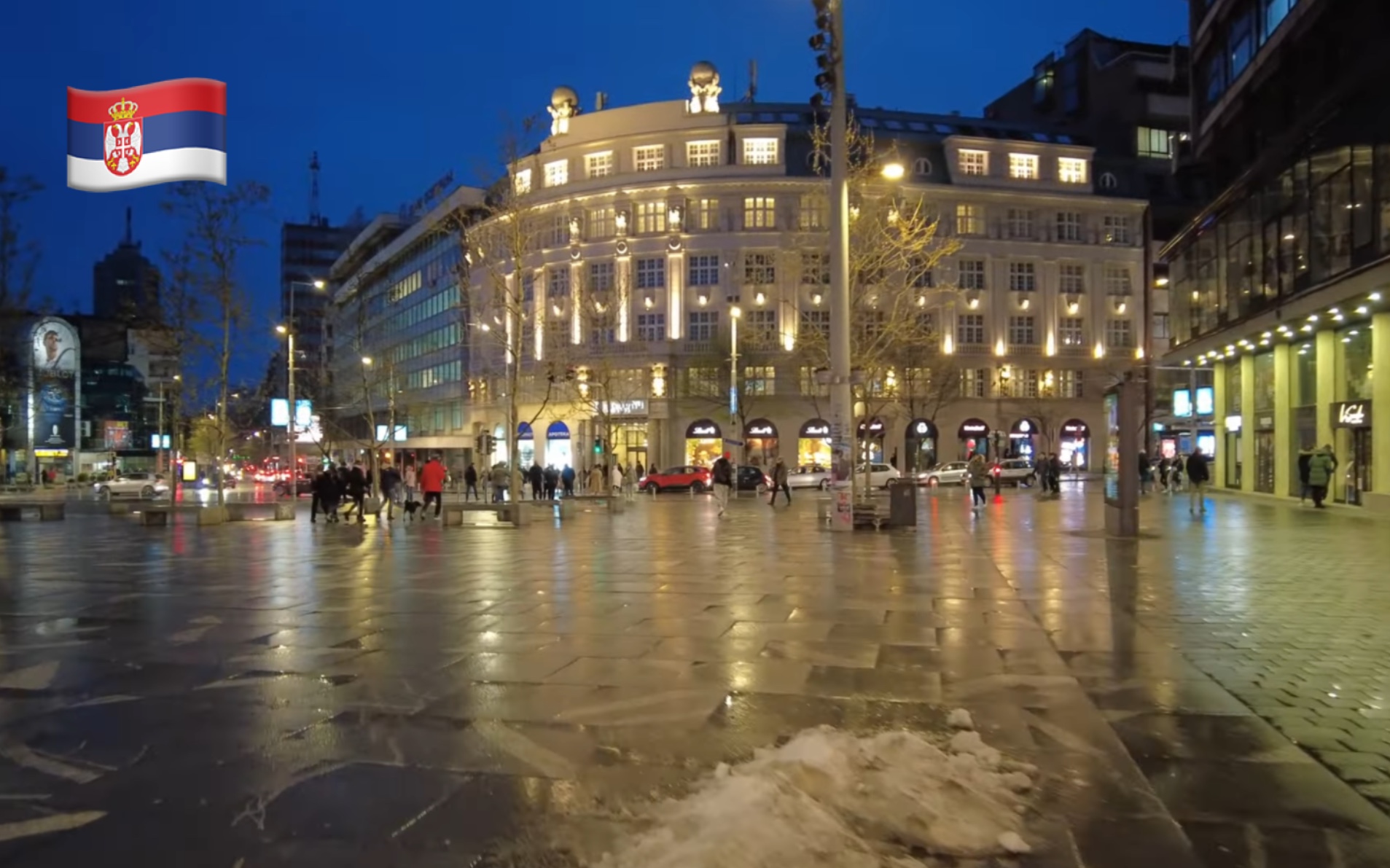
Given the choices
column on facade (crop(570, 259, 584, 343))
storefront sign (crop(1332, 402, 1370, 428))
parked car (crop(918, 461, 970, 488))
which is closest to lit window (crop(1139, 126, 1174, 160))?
parked car (crop(918, 461, 970, 488))

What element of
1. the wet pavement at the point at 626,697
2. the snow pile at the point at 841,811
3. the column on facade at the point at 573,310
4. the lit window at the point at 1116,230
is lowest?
the wet pavement at the point at 626,697

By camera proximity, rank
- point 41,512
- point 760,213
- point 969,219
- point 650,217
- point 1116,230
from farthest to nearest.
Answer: point 1116,230
point 969,219
point 650,217
point 760,213
point 41,512

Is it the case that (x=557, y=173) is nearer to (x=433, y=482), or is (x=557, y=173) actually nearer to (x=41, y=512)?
(x=41, y=512)

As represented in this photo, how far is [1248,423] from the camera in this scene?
120ft

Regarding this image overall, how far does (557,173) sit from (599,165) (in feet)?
10.5

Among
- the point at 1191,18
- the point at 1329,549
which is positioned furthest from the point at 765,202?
the point at 1329,549

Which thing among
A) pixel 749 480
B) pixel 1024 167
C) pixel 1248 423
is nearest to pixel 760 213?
pixel 1024 167

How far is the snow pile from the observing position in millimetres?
3945

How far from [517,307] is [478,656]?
18.8 metres

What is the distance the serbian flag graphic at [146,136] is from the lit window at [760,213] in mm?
49674

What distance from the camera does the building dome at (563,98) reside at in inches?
2603

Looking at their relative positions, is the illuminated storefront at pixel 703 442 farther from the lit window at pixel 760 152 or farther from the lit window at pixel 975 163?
the lit window at pixel 975 163

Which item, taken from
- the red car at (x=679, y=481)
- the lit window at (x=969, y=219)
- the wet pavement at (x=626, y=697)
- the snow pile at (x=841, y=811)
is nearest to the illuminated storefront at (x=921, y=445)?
the lit window at (x=969, y=219)

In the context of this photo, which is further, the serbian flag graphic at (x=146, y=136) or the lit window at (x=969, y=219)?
the lit window at (x=969, y=219)
